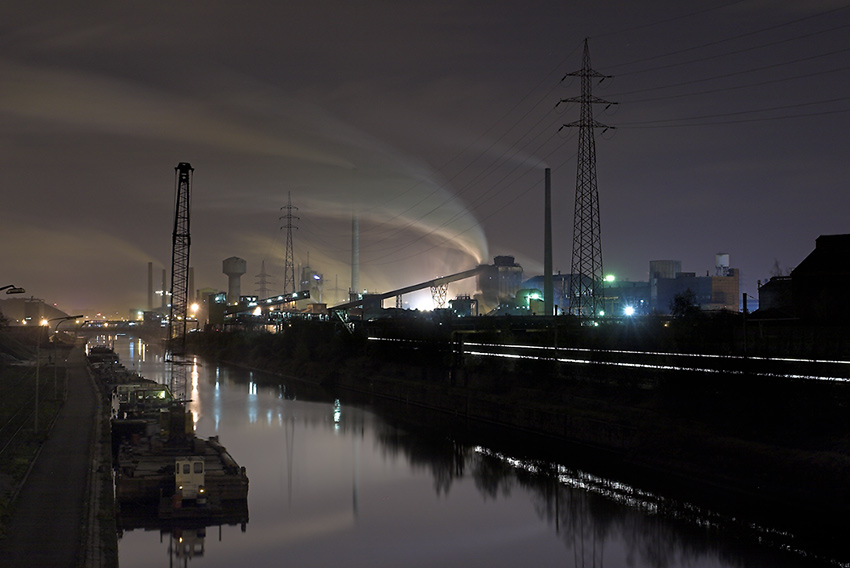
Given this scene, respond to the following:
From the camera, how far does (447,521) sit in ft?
87.7

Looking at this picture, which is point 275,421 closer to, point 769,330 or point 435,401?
point 435,401

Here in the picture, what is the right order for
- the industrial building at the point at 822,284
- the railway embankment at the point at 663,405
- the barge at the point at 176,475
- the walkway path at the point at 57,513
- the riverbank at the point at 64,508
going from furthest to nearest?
the industrial building at the point at 822,284
the railway embankment at the point at 663,405
the barge at the point at 176,475
the riverbank at the point at 64,508
the walkway path at the point at 57,513

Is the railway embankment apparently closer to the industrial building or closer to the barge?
the industrial building

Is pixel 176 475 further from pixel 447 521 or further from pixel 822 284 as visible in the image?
pixel 822 284

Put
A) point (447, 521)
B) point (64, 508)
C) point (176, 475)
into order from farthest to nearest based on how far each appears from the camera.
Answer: point (447, 521) → point (176, 475) → point (64, 508)

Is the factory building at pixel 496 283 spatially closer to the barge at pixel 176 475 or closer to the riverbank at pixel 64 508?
the barge at pixel 176 475

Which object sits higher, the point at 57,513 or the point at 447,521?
the point at 57,513

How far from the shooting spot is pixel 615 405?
36.5m

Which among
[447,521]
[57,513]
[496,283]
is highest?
[496,283]

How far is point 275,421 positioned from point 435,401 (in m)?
9.69

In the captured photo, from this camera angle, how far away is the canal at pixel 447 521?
2248cm

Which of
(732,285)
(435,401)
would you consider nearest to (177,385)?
(435,401)

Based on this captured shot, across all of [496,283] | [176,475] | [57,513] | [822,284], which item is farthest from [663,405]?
[496,283]

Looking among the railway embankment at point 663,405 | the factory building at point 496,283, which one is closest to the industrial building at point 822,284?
the railway embankment at point 663,405
